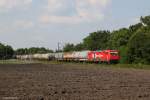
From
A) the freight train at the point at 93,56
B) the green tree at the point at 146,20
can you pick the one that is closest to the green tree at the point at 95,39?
the freight train at the point at 93,56

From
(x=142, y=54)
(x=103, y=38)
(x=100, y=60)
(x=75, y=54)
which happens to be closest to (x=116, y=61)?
(x=100, y=60)

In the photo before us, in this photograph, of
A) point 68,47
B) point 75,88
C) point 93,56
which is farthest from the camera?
point 68,47

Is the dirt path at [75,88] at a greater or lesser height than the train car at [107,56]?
lesser

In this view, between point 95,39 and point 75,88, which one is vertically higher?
point 95,39

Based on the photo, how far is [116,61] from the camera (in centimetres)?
7588

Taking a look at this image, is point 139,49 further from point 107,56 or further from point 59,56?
point 59,56

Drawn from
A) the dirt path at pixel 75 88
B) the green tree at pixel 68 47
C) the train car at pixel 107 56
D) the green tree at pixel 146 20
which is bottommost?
the dirt path at pixel 75 88

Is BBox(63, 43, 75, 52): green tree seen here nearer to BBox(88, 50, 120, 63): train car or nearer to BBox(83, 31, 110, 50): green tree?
BBox(83, 31, 110, 50): green tree

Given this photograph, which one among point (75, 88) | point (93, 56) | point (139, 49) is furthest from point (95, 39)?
point (75, 88)

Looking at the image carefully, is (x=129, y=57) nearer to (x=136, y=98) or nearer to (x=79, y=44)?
(x=136, y=98)

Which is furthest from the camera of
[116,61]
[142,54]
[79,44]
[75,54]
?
[79,44]

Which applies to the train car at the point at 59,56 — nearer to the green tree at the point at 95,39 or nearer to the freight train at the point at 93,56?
the freight train at the point at 93,56

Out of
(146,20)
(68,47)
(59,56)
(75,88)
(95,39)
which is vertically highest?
(146,20)

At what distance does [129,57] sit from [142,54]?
4.24 metres
